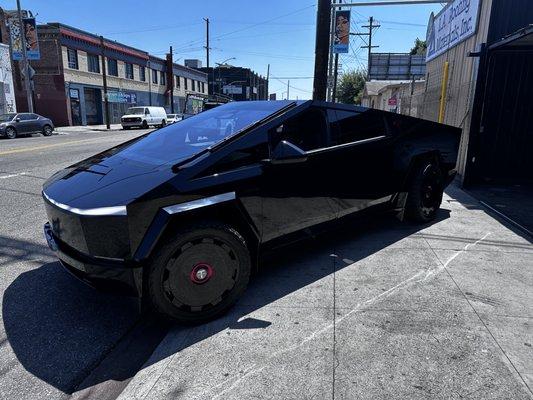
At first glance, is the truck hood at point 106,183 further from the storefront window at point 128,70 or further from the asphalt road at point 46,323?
the storefront window at point 128,70

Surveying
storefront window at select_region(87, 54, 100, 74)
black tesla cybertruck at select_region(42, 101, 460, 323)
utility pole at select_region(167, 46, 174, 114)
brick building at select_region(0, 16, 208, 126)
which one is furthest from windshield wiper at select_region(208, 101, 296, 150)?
utility pole at select_region(167, 46, 174, 114)

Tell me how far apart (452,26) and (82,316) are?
35.6 ft

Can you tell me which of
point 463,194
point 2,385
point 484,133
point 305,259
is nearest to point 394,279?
point 305,259

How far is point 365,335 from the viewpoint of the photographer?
9.69 feet

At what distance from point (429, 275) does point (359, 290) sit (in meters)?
0.81

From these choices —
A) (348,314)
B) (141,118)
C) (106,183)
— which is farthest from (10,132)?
(348,314)

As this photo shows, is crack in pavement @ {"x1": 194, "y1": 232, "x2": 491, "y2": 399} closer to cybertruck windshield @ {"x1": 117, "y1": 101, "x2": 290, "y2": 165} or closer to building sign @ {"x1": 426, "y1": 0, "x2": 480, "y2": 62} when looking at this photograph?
cybertruck windshield @ {"x1": 117, "y1": 101, "x2": 290, "y2": 165}

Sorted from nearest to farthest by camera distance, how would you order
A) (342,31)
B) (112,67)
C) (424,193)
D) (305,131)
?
(305,131)
(424,193)
(342,31)
(112,67)

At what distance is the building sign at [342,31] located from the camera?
58.4 ft

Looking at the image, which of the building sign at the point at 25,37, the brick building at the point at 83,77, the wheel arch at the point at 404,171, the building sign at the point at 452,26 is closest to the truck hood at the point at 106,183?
the wheel arch at the point at 404,171

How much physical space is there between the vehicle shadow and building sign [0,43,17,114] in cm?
3007

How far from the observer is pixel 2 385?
246 centimetres

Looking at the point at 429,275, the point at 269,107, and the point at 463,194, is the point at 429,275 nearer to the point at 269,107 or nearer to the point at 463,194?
the point at 269,107

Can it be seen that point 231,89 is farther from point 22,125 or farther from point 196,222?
point 196,222
